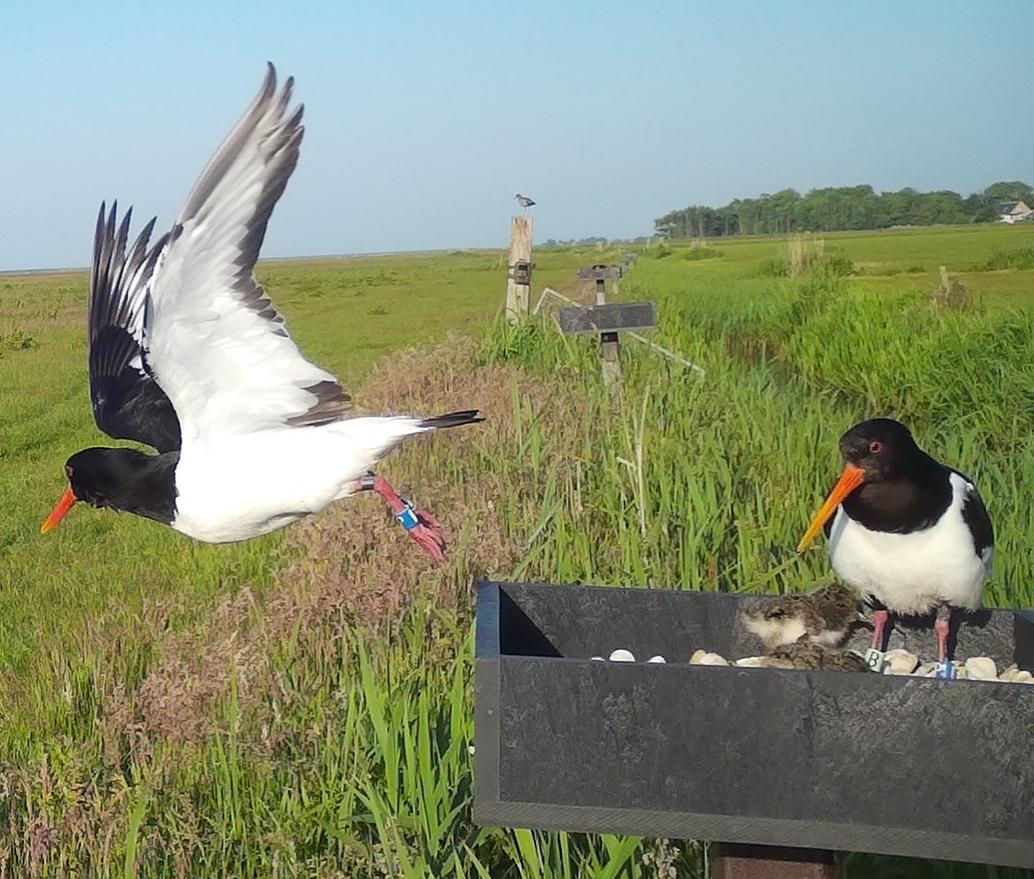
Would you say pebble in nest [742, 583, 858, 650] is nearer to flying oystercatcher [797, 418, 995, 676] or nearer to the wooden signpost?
flying oystercatcher [797, 418, 995, 676]

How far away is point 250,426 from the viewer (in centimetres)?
372

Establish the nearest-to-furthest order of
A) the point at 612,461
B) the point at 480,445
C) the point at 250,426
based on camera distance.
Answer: the point at 250,426 → the point at 612,461 → the point at 480,445

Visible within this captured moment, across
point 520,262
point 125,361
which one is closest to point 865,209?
point 520,262

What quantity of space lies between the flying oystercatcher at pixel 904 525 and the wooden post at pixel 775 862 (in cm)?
108

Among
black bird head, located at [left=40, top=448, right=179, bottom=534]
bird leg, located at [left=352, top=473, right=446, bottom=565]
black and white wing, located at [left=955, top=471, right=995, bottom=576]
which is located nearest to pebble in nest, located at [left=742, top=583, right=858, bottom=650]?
black and white wing, located at [left=955, top=471, right=995, bottom=576]

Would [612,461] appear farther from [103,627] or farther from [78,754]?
[78,754]

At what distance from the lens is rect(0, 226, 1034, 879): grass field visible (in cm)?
254

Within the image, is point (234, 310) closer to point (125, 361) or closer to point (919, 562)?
point (125, 361)

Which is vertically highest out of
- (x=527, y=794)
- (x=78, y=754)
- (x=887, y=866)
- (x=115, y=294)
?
(x=115, y=294)

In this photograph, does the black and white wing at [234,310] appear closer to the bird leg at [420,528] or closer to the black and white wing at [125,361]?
the black and white wing at [125,361]

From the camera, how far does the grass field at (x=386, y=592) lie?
2537 millimetres

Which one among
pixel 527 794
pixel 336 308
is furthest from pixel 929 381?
pixel 336 308

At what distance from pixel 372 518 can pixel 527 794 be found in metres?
3.07

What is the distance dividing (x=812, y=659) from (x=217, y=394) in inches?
93.3
